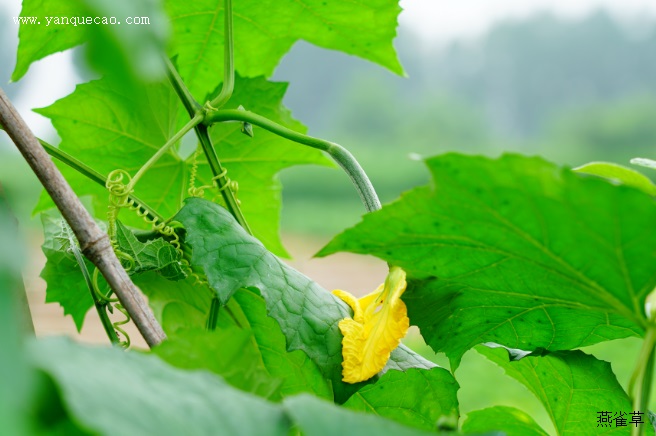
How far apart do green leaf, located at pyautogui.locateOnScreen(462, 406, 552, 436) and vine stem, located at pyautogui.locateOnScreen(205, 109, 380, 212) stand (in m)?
0.17

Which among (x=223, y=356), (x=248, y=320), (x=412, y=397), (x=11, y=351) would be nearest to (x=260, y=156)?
(x=248, y=320)

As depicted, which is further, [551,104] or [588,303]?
[551,104]

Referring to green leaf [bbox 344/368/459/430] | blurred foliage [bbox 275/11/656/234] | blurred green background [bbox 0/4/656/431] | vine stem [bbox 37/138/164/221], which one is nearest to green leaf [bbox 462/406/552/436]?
green leaf [bbox 344/368/459/430]

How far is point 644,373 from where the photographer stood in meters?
0.33

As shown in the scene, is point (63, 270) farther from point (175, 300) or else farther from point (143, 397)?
point (143, 397)

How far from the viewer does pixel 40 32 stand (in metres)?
0.59

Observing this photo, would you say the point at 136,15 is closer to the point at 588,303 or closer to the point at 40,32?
the point at 588,303

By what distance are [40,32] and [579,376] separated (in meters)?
0.50

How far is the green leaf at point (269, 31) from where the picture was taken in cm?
65

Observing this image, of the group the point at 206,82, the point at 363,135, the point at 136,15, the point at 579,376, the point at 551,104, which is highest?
the point at 551,104

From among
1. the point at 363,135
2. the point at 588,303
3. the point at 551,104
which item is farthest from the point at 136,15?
the point at 551,104

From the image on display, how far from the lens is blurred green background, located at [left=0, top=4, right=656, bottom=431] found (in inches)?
751

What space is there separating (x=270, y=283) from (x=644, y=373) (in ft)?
0.69

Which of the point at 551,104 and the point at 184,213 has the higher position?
the point at 551,104
